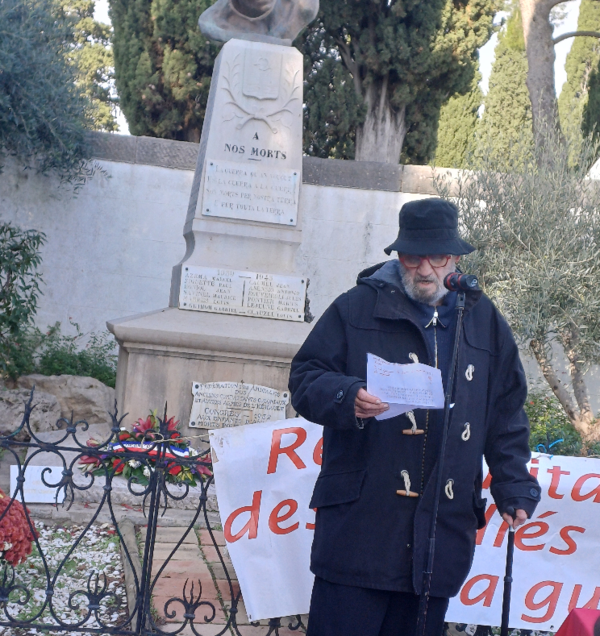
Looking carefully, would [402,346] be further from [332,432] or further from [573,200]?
[573,200]

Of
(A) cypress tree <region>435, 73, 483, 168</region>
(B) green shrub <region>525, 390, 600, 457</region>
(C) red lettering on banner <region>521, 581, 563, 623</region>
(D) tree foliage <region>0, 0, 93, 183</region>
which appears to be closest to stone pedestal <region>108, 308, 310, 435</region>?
(C) red lettering on banner <region>521, 581, 563, 623</region>

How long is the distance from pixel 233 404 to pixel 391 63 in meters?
9.11

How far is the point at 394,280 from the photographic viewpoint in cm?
270

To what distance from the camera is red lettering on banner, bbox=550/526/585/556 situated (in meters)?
3.84

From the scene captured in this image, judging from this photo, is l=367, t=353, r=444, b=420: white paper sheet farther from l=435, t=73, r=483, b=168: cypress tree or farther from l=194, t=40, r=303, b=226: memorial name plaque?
l=435, t=73, r=483, b=168: cypress tree

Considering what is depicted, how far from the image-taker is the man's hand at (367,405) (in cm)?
232

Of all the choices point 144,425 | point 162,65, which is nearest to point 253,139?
point 144,425

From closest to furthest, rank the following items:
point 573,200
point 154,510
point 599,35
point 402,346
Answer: point 402,346, point 154,510, point 573,200, point 599,35

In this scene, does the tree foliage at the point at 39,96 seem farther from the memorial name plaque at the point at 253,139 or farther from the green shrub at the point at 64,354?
the memorial name plaque at the point at 253,139

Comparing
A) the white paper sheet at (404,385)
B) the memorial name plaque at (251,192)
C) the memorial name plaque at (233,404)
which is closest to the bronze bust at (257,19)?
the memorial name plaque at (251,192)

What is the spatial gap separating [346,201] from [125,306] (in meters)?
3.25

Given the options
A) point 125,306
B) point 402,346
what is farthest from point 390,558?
point 125,306

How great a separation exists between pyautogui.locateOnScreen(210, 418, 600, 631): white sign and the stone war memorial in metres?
2.33

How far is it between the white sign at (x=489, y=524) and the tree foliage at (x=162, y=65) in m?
10.9
